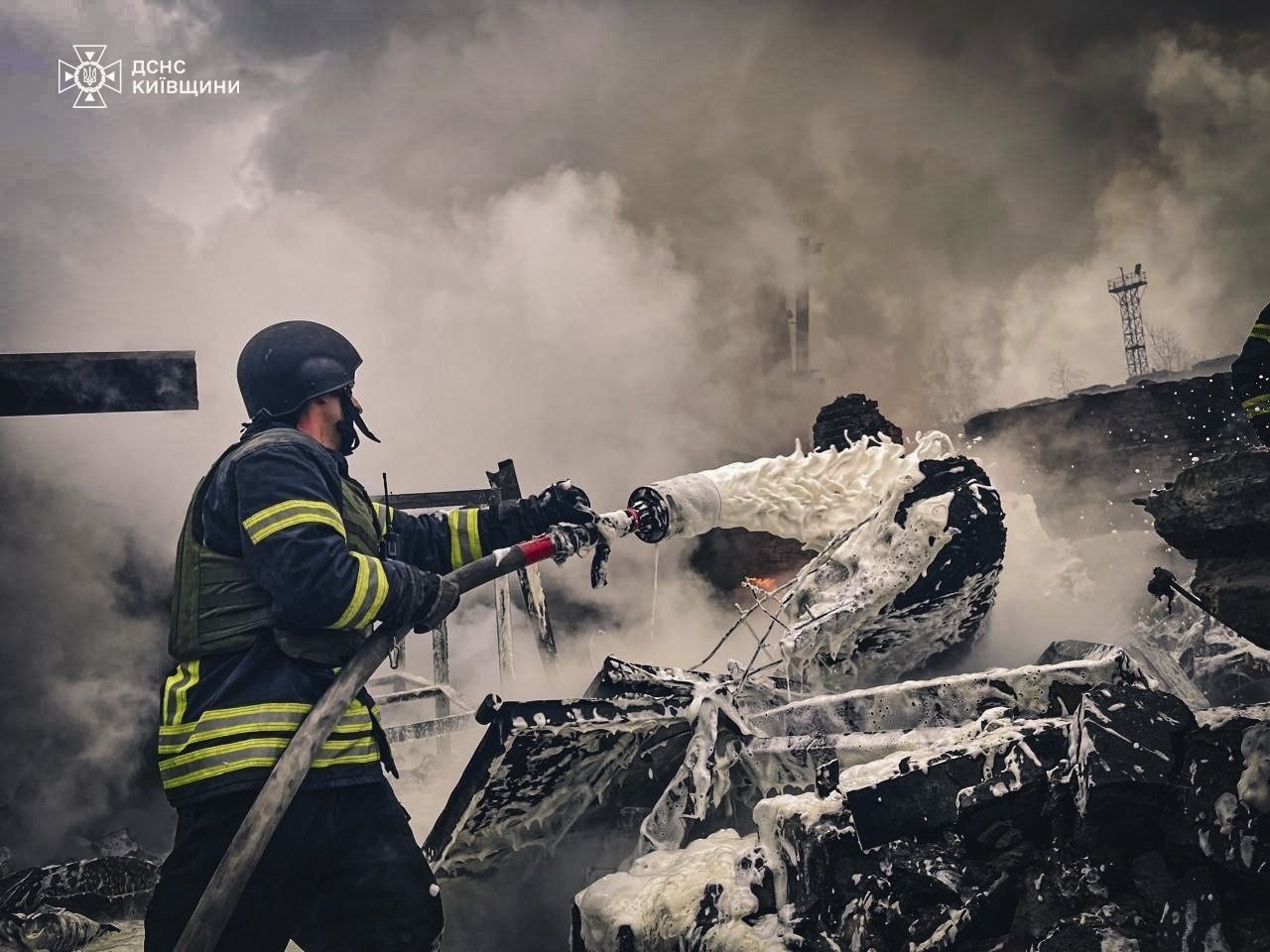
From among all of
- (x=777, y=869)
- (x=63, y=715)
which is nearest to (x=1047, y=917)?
(x=777, y=869)

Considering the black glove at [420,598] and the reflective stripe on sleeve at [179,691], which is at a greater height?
the black glove at [420,598]

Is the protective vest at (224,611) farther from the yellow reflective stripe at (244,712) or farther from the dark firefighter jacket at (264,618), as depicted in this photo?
the yellow reflective stripe at (244,712)

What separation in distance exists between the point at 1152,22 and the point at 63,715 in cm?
771

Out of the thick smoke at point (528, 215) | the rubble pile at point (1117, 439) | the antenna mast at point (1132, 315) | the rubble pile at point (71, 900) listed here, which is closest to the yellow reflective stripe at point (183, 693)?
the rubble pile at point (71, 900)

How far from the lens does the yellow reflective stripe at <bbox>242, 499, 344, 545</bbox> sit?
5.90 feet

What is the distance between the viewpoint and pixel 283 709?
72.3 inches

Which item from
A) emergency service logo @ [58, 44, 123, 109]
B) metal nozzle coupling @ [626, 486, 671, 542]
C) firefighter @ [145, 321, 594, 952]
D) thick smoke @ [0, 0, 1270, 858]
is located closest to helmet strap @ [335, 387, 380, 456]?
firefighter @ [145, 321, 594, 952]

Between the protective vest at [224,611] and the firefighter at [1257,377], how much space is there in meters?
2.86

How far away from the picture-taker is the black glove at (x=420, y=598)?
1.94m

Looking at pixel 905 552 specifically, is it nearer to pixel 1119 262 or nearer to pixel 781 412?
pixel 1119 262

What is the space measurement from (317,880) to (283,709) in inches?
15.4

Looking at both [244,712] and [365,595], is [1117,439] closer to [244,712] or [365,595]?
[365,595]

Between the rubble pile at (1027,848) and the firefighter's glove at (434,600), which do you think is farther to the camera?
the firefighter's glove at (434,600)

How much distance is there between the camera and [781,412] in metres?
7.20
